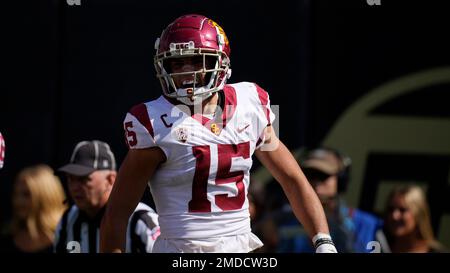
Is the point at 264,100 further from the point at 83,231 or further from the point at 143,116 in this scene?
the point at 83,231

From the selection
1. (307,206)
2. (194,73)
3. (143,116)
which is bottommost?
(307,206)

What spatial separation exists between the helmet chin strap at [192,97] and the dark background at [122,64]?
9.75ft

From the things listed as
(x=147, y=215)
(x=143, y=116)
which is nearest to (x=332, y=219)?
(x=147, y=215)

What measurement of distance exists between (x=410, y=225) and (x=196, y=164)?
8.57ft

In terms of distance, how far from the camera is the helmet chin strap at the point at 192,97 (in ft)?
13.3

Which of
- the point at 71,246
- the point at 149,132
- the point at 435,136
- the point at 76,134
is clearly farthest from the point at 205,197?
the point at 435,136

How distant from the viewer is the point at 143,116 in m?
4.04

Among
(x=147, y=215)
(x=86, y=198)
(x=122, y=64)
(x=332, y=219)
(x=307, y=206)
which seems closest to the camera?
(x=307, y=206)

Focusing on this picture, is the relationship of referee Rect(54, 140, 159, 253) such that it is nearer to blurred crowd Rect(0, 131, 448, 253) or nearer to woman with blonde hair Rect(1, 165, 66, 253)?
blurred crowd Rect(0, 131, 448, 253)

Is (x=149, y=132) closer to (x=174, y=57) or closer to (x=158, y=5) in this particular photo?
(x=174, y=57)

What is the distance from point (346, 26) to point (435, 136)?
1.01 metres

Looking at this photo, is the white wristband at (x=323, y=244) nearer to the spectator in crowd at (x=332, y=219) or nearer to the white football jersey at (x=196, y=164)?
the white football jersey at (x=196, y=164)

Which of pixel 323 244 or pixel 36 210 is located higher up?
pixel 323 244

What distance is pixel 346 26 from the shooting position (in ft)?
24.0
